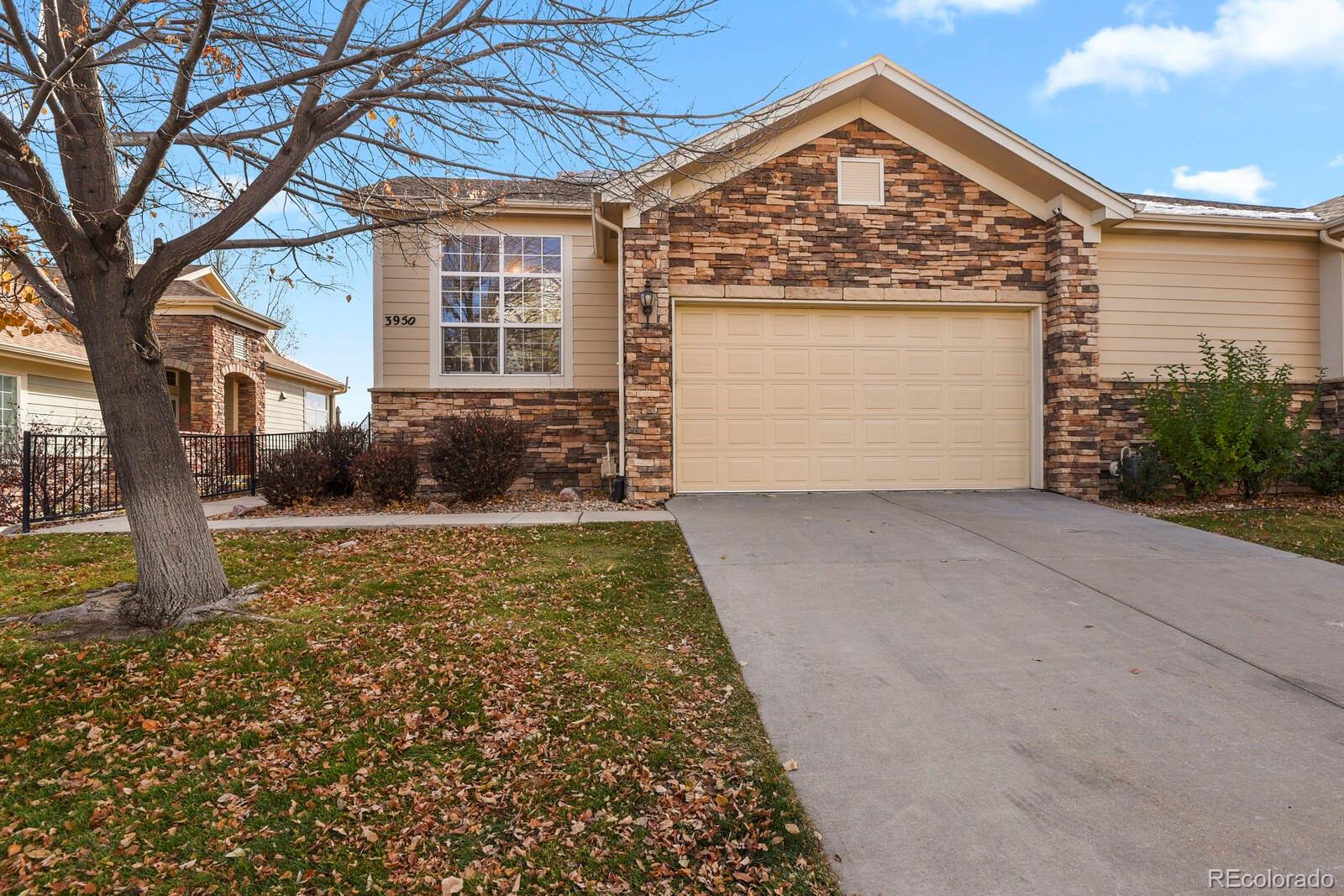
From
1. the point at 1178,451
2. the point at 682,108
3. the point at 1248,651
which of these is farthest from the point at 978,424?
the point at 682,108

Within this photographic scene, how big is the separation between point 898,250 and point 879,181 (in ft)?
3.15

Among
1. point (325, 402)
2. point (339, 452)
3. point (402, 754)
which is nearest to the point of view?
point (402, 754)

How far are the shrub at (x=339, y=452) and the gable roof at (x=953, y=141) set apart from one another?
4970 millimetres

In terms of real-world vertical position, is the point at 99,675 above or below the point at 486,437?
below

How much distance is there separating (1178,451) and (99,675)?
1104 cm

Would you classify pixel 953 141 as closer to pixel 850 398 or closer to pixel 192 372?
pixel 850 398

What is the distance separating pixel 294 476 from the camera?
9023 mm

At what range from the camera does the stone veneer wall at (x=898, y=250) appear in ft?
28.7

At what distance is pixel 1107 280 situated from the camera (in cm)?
986

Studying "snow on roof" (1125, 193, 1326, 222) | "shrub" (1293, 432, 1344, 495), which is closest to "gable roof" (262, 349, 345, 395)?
"snow on roof" (1125, 193, 1326, 222)

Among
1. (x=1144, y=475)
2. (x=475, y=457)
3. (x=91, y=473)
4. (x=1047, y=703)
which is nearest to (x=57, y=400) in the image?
(x=91, y=473)

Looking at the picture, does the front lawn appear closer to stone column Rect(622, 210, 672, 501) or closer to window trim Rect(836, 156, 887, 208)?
stone column Rect(622, 210, 672, 501)

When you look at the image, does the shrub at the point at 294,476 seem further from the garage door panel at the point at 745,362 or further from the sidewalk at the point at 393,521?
the garage door panel at the point at 745,362

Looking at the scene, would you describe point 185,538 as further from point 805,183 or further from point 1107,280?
point 1107,280
